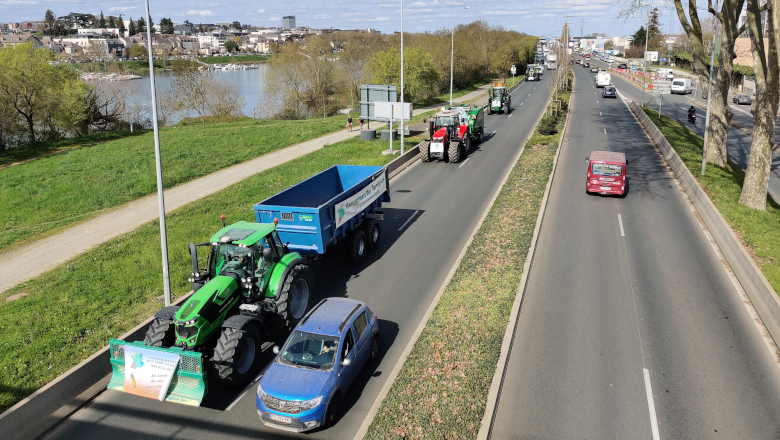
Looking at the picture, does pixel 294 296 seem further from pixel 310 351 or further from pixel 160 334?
pixel 160 334

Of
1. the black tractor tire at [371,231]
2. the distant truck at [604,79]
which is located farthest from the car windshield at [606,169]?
the distant truck at [604,79]

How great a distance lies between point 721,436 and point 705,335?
367cm

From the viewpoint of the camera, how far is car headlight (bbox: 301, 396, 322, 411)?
8.65 meters

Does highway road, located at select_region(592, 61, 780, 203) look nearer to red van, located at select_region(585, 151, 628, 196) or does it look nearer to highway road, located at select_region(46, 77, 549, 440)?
red van, located at select_region(585, 151, 628, 196)

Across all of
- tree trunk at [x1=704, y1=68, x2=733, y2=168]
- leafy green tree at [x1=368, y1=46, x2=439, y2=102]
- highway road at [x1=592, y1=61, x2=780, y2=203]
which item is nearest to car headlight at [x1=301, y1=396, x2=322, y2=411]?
highway road at [x1=592, y1=61, x2=780, y2=203]

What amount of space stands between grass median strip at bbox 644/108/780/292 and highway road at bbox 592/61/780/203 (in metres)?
1.71

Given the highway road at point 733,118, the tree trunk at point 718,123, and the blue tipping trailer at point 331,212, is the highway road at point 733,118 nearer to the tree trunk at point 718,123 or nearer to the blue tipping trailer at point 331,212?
the tree trunk at point 718,123

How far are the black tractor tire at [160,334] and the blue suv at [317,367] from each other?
2.16m

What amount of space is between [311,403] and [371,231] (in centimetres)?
861

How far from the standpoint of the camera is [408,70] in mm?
55781

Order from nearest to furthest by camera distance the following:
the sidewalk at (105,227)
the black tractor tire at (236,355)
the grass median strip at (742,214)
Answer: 1. the black tractor tire at (236,355)
2. the grass median strip at (742,214)
3. the sidewalk at (105,227)

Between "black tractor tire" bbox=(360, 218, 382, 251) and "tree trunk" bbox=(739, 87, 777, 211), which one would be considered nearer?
"black tractor tire" bbox=(360, 218, 382, 251)

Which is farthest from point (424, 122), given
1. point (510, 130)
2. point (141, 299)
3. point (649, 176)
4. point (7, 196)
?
point (141, 299)

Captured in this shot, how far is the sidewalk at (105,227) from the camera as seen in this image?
53.4 feet
